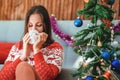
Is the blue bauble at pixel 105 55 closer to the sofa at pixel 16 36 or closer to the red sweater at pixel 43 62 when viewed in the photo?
the red sweater at pixel 43 62

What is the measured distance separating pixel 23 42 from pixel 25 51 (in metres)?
0.09

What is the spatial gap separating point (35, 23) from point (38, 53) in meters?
0.28

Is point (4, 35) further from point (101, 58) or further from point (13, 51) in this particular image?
point (101, 58)

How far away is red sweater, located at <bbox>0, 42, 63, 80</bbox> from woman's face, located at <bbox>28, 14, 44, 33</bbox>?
0.53 feet

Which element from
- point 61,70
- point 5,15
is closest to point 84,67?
point 61,70

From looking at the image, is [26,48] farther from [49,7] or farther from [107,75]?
[49,7]

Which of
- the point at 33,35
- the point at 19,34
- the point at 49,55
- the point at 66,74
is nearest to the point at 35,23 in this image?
the point at 33,35

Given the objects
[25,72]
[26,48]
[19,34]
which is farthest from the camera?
[19,34]

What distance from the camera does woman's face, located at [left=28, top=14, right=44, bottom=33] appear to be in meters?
2.39

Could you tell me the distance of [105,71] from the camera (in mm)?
1972

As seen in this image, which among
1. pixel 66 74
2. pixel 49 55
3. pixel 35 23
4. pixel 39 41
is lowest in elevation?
pixel 66 74

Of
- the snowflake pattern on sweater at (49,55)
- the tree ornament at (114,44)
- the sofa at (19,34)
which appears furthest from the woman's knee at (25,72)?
the sofa at (19,34)

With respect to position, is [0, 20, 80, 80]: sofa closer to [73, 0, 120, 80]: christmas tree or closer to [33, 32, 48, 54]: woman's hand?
[33, 32, 48, 54]: woman's hand

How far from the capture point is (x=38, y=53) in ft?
7.29
